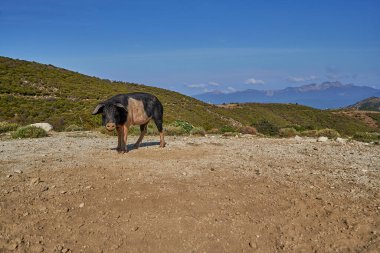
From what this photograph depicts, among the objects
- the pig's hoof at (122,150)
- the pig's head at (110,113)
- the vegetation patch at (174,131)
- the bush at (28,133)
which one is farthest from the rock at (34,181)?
the vegetation patch at (174,131)

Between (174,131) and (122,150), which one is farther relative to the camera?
(174,131)

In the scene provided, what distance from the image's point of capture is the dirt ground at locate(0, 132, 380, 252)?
6141mm

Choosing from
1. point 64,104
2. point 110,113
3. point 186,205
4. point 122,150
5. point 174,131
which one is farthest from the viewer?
point 64,104

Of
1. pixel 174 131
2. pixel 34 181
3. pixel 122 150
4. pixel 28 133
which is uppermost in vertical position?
pixel 174 131

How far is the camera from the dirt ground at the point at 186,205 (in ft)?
20.1

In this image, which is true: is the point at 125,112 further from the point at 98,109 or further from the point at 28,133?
the point at 28,133

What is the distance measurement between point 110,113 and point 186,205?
14.2ft

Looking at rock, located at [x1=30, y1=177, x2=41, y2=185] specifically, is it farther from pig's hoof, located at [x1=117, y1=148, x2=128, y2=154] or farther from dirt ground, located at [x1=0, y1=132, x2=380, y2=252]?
pig's hoof, located at [x1=117, y1=148, x2=128, y2=154]

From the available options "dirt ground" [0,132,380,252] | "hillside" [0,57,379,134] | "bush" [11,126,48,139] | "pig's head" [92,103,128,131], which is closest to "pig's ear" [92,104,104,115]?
"pig's head" [92,103,128,131]

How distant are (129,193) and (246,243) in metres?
2.68

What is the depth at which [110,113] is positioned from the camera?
10445 millimetres

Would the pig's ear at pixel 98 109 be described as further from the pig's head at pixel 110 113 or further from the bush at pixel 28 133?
the bush at pixel 28 133

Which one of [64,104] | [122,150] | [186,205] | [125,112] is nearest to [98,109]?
[125,112]

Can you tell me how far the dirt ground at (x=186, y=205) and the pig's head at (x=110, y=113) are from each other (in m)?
0.99
